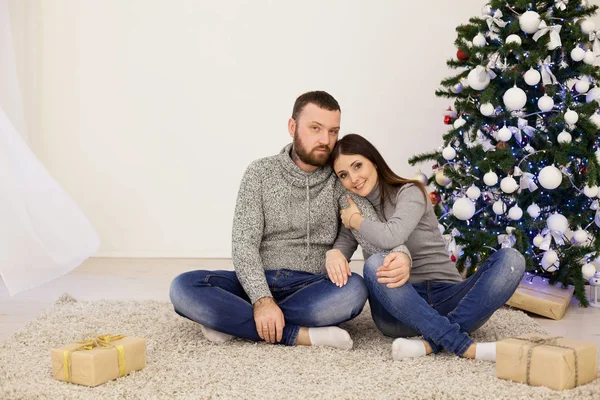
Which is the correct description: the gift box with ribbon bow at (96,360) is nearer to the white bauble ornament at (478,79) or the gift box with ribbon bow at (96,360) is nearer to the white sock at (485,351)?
the white sock at (485,351)

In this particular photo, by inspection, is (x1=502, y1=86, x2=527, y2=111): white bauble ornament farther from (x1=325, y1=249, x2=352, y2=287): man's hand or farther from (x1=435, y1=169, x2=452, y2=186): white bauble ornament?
(x1=325, y1=249, x2=352, y2=287): man's hand

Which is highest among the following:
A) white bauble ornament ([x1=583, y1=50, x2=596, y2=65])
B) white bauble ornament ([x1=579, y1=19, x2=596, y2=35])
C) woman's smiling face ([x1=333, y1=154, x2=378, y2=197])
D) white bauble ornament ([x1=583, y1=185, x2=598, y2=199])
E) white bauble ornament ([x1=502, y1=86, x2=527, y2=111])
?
white bauble ornament ([x1=579, y1=19, x2=596, y2=35])

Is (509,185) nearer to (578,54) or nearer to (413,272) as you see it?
(578,54)

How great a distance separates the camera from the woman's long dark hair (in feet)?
7.22

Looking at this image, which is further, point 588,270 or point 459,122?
point 459,122

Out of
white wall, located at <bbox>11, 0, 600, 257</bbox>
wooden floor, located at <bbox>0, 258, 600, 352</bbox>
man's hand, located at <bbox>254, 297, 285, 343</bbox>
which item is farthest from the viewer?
white wall, located at <bbox>11, 0, 600, 257</bbox>

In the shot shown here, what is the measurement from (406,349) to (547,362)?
416 mm

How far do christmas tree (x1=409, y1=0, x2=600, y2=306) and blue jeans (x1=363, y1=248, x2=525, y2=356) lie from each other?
0.78 metres

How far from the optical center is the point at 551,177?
266 cm

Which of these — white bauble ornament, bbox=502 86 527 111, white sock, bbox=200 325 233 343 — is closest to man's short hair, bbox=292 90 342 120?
white sock, bbox=200 325 233 343

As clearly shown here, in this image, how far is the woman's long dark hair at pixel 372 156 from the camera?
2201 mm

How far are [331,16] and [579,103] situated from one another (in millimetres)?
1749

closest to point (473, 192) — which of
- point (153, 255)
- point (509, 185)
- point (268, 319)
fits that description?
point (509, 185)

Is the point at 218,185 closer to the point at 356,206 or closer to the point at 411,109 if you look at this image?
the point at 411,109
